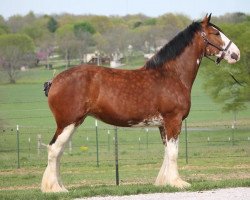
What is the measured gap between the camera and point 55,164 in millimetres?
10930

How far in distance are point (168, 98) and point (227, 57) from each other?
4.63ft

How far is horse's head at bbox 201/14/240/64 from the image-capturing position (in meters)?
11.6

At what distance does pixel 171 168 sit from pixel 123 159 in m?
15.8

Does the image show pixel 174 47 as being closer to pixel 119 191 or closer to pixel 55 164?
pixel 119 191

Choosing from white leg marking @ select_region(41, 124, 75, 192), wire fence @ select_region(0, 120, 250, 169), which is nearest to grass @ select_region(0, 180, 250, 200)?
white leg marking @ select_region(41, 124, 75, 192)

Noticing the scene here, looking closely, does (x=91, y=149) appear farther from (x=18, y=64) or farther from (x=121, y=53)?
(x=121, y=53)

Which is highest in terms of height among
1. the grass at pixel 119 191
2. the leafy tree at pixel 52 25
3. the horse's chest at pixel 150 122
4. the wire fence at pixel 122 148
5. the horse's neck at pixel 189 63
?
the leafy tree at pixel 52 25

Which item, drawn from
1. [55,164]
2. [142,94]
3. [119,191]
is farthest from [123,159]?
[119,191]

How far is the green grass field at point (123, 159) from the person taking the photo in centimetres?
1178

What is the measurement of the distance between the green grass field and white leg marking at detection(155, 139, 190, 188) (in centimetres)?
24

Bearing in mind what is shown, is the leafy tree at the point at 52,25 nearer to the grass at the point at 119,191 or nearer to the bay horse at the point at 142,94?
the bay horse at the point at 142,94

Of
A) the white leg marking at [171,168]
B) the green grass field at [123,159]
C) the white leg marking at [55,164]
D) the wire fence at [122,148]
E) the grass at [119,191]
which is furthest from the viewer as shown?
the wire fence at [122,148]

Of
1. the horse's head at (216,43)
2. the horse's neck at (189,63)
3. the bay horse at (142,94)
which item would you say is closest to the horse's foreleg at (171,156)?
the bay horse at (142,94)

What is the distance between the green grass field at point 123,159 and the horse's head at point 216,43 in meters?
2.23
